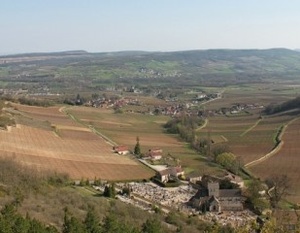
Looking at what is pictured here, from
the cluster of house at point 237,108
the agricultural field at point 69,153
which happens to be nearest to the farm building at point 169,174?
the agricultural field at point 69,153

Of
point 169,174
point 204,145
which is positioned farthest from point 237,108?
point 169,174

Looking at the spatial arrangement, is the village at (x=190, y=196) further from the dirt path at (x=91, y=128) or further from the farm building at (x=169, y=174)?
the dirt path at (x=91, y=128)

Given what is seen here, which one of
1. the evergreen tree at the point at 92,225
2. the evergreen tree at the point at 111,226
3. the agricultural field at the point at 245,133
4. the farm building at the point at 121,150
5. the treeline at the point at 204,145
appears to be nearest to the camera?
the evergreen tree at the point at 92,225

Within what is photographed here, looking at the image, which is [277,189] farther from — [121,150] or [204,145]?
[204,145]

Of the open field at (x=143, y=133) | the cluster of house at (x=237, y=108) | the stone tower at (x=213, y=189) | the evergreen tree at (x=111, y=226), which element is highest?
the evergreen tree at (x=111, y=226)

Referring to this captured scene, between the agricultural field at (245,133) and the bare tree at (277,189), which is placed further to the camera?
the agricultural field at (245,133)

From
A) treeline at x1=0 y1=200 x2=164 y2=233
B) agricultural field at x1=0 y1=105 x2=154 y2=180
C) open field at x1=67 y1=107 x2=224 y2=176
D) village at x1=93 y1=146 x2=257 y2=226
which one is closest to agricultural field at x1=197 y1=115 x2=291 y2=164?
open field at x1=67 y1=107 x2=224 y2=176

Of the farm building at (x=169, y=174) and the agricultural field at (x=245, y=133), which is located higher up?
the farm building at (x=169, y=174)
